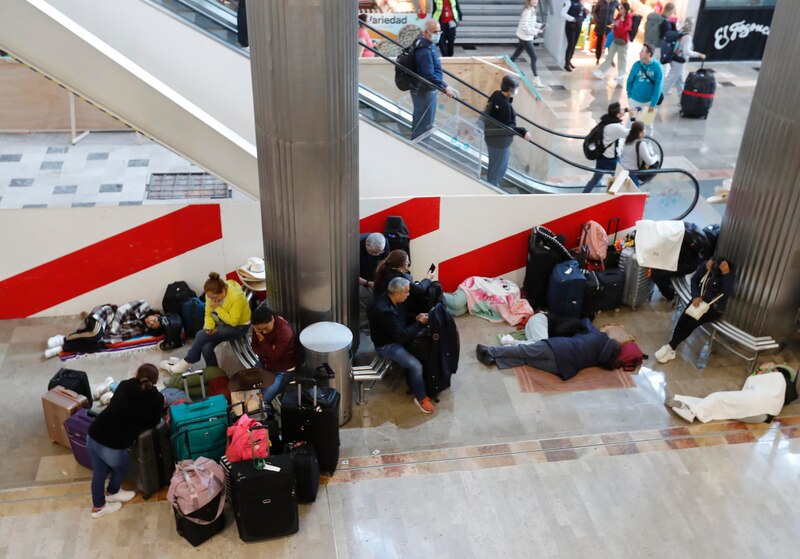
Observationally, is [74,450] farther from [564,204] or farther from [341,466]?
[564,204]

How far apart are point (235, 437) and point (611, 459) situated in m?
3.16

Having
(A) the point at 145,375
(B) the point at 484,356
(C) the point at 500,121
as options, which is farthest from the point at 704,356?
(A) the point at 145,375

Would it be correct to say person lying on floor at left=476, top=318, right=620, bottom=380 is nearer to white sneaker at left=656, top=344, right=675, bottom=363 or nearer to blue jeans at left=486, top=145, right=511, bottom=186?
white sneaker at left=656, top=344, right=675, bottom=363

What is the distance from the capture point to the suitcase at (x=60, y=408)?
690 centimetres

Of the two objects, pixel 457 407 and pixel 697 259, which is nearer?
pixel 457 407

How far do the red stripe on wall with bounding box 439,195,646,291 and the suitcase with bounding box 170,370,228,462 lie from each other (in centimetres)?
333

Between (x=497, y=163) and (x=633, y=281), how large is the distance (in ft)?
6.49

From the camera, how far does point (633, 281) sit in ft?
30.0

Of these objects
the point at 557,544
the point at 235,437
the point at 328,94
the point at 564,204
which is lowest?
the point at 557,544

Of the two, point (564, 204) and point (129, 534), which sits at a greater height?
point (564, 204)

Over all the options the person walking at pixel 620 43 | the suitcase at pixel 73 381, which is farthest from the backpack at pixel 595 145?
the suitcase at pixel 73 381

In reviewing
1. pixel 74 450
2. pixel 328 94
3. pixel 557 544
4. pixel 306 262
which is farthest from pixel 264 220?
pixel 557 544

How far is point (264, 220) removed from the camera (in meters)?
7.16

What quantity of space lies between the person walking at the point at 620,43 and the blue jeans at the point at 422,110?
23.8ft
